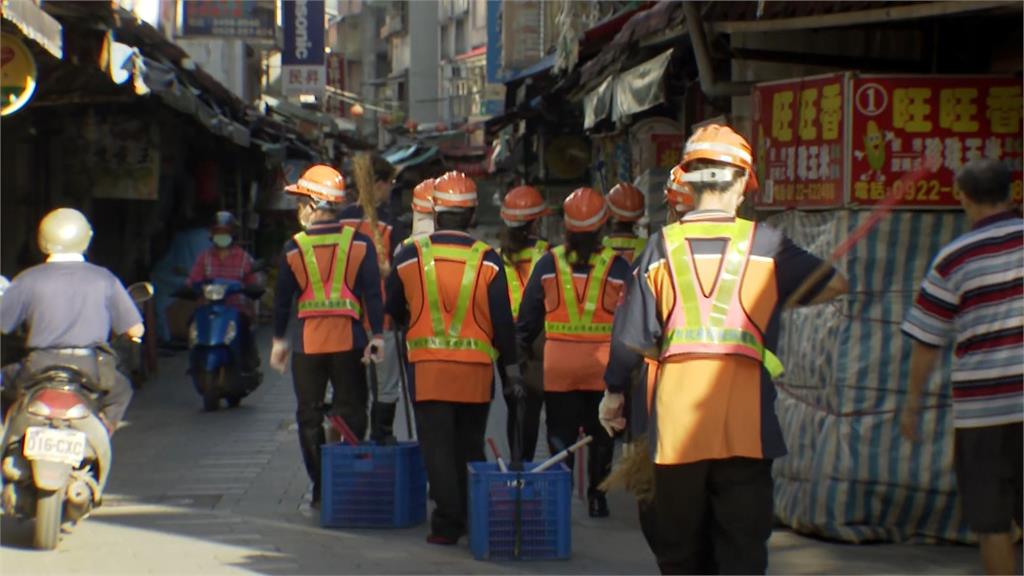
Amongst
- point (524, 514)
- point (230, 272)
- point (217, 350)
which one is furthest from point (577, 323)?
point (230, 272)

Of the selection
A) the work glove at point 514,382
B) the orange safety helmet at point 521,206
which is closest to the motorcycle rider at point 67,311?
the work glove at point 514,382

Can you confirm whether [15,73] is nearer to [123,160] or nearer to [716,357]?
[123,160]

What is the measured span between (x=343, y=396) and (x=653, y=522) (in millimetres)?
3558

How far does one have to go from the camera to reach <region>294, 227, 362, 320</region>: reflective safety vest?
958 cm

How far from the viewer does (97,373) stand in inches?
342

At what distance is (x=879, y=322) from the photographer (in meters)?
8.55

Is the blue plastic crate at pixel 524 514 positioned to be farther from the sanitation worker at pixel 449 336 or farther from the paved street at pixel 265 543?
the sanitation worker at pixel 449 336

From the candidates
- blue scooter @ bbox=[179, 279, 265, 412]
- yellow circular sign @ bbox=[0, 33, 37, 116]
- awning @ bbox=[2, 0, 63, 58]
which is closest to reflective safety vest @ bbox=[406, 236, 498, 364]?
awning @ bbox=[2, 0, 63, 58]

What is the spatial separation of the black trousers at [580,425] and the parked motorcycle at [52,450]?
99.6 inches

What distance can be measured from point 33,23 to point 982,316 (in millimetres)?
6279

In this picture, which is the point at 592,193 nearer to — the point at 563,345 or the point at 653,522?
the point at 563,345

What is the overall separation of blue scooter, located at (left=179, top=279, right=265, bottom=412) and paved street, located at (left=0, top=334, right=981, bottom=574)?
3.28 meters

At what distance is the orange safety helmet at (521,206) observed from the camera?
10.5m

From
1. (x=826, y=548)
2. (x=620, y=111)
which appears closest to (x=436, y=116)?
(x=620, y=111)
